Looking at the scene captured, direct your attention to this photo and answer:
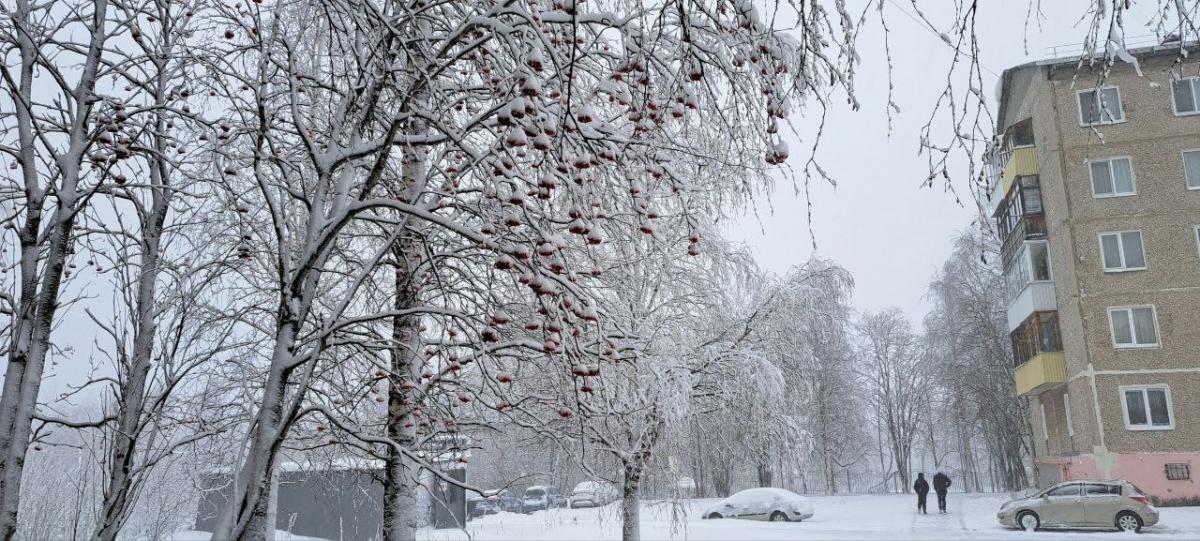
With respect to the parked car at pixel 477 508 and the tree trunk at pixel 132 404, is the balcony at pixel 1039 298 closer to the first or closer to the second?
the parked car at pixel 477 508

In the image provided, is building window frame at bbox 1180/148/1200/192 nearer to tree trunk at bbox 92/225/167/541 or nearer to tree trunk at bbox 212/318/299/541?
tree trunk at bbox 92/225/167/541

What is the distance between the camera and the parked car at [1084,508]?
18.4m

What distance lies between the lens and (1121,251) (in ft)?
79.5

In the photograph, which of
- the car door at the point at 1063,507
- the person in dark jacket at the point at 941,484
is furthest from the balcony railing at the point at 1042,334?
the car door at the point at 1063,507

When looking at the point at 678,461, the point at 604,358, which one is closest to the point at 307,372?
the point at 604,358

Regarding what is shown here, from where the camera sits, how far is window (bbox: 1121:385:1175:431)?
22.8 metres

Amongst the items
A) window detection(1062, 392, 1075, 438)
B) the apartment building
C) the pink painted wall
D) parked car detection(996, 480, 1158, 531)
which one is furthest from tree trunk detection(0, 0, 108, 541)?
window detection(1062, 392, 1075, 438)

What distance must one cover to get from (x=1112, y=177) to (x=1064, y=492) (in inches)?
396

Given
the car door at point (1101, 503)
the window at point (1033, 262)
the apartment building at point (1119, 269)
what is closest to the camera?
the car door at point (1101, 503)

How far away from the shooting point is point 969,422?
4062 cm

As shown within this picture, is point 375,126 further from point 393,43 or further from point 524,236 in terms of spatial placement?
point 524,236

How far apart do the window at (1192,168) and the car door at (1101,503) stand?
33.5 ft

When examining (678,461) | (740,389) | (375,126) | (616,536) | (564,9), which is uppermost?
(375,126)

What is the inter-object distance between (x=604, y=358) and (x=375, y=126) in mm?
3039
